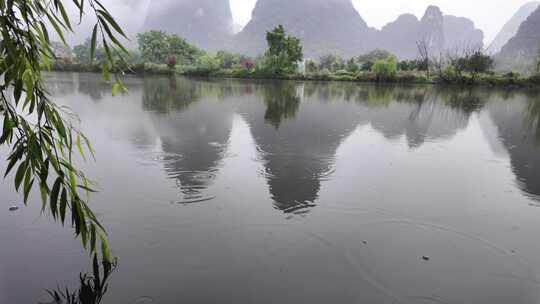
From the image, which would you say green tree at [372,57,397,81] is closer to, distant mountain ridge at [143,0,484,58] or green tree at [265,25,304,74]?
green tree at [265,25,304,74]

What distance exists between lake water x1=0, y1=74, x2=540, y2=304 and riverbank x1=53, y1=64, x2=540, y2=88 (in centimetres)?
2665

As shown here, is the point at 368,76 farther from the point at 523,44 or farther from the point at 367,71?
the point at 523,44

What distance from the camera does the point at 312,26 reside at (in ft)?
474

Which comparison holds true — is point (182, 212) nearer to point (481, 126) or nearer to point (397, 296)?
point (397, 296)

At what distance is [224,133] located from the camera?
754 cm

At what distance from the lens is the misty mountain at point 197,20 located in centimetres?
15586

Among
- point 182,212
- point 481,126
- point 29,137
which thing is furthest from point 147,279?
point 481,126

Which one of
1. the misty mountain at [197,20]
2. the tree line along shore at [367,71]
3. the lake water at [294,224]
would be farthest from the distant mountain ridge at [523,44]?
the misty mountain at [197,20]

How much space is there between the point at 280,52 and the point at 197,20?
465 feet

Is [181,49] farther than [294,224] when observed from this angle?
Yes

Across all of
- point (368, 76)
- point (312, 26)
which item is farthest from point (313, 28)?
point (368, 76)

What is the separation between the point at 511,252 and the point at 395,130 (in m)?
5.90

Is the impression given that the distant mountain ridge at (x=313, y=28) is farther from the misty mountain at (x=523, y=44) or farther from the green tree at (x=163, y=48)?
the green tree at (x=163, y=48)

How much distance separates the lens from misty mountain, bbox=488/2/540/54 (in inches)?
7022
